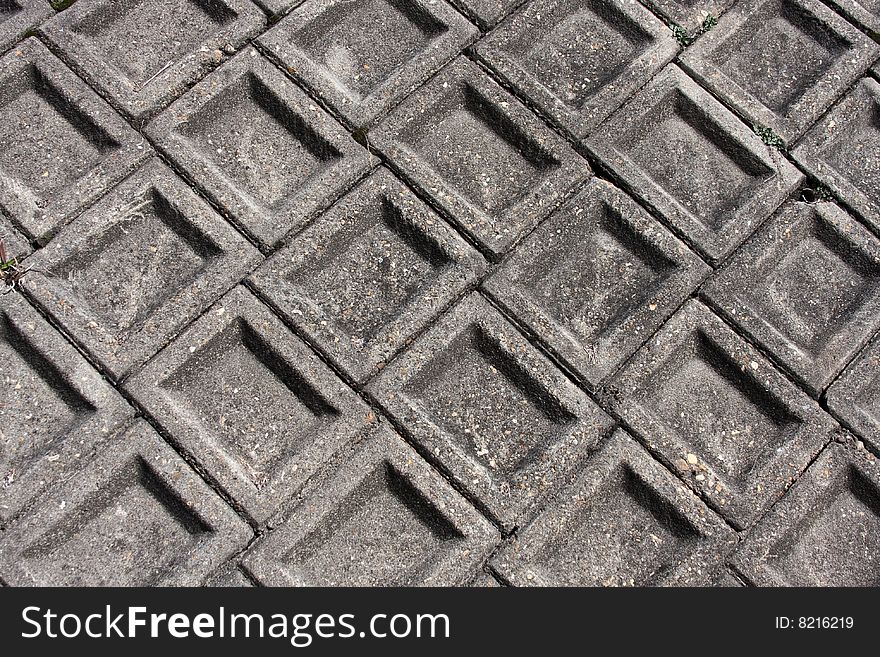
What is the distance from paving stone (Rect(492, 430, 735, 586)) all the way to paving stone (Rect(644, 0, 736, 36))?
4.25 ft

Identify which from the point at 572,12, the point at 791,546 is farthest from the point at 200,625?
the point at 572,12

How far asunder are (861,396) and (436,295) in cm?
120

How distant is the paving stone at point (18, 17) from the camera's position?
90.9 inches

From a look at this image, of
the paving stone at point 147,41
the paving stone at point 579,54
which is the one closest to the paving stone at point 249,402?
the paving stone at point 147,41

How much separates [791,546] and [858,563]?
0.19m

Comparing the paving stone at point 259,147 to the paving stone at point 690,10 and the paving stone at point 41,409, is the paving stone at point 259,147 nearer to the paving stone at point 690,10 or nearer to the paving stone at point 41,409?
the paving stone at point 41,409

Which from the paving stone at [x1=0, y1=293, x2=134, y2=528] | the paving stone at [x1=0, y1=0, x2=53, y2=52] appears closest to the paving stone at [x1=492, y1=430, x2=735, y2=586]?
the paving stone at [x1=0, y1=293, x2=134, y2=528]

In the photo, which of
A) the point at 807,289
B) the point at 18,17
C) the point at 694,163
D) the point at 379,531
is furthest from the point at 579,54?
the point at 18,17

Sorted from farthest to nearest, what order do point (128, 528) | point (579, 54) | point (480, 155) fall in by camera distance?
point (579, 54) → point (480, 155) → point (128, 528)

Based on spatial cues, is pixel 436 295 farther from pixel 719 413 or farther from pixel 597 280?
pixel 719 413

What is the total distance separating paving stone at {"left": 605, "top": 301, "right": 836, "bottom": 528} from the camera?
209cm

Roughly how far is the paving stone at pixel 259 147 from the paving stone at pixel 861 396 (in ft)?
4.75

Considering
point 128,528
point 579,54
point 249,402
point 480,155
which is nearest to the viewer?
point 128,528

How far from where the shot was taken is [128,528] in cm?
204
